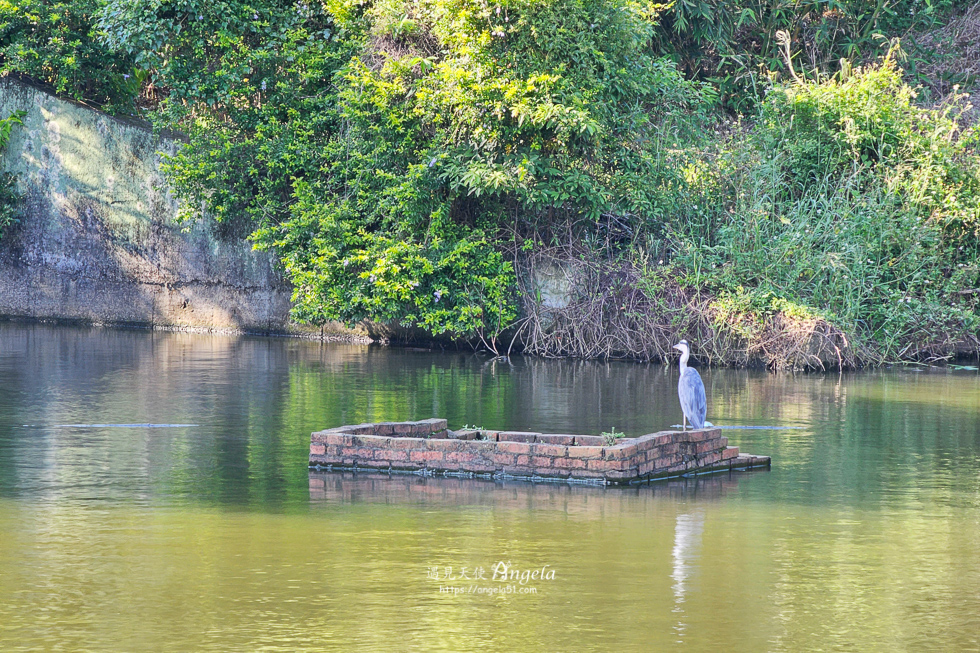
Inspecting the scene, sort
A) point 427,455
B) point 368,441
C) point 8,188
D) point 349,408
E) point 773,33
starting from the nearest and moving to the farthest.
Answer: point 427,455
point 368,441
point 349,408
point 8,188
point 773,33

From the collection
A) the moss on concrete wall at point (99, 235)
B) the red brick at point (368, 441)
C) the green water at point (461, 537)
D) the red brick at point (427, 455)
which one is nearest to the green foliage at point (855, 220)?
the green water at point (461, 537)

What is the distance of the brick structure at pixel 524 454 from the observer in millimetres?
9617

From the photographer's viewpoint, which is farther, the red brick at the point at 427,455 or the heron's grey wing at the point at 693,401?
the heron's grey wing at the point at 693,401

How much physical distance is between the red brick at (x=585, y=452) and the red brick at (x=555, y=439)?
1.37ft

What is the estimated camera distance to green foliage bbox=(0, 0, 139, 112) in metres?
21.7

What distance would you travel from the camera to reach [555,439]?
10219 mm

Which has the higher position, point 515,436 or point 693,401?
point 693,401

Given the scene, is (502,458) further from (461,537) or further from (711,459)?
(461,537)

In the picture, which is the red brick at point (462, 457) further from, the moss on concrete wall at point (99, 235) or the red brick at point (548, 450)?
the moss on concrete wall at point (99, 235)

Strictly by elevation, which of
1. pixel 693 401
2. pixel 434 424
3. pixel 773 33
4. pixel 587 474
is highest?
pixel 773 33

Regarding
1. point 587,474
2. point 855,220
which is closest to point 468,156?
point 855,220

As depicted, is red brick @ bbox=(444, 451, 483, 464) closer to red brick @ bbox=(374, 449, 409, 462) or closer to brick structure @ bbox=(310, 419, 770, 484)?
brick structure @ bbox=(310, 419, 770, 484)

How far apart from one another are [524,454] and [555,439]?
0.55 meters

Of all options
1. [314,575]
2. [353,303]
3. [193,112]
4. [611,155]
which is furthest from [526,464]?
[193,112]
